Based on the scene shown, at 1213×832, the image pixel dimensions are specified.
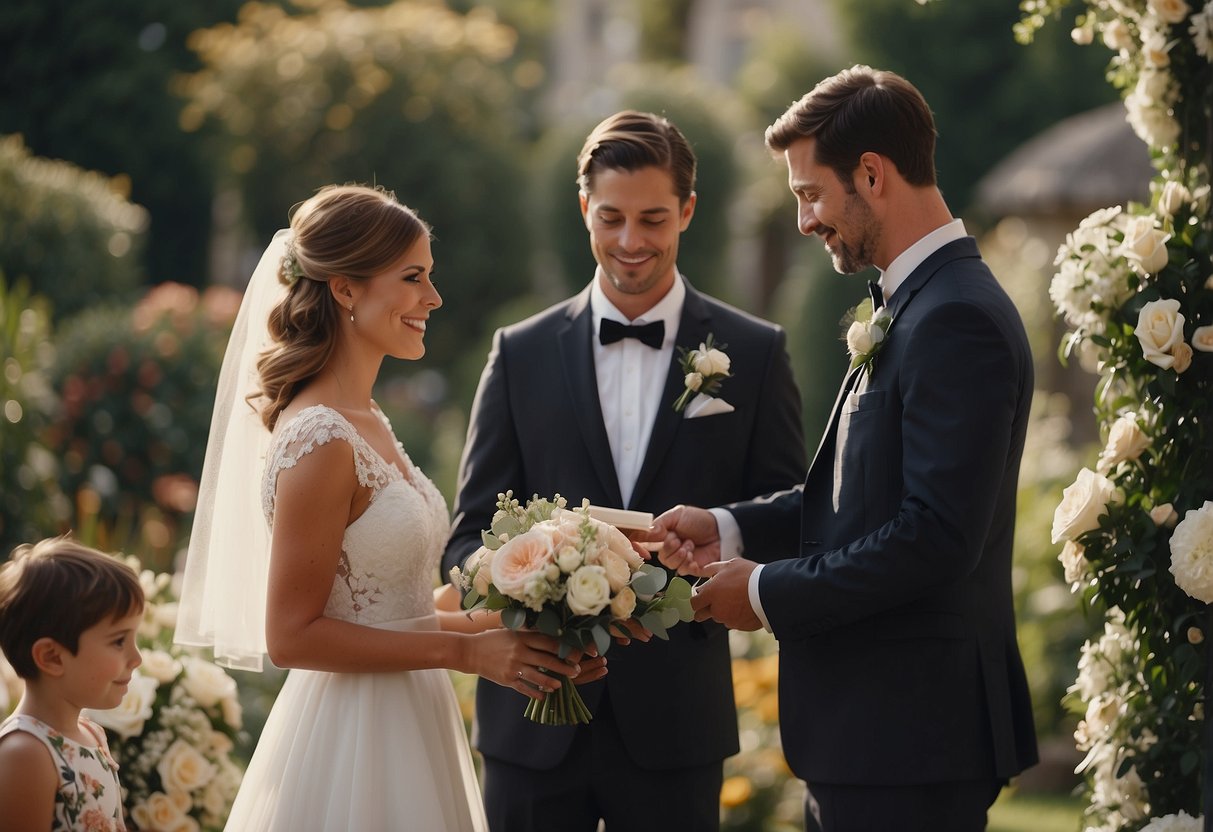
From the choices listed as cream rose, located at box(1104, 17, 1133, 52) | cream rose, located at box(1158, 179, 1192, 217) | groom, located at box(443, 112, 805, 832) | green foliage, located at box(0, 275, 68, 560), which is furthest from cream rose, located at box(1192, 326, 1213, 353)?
green foliage, located at box(0, 275, 68, 560)

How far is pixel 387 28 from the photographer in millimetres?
16984

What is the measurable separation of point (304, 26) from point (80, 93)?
397 centimetres

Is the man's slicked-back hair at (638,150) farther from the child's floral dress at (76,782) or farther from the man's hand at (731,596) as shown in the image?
the child's floral dress at (76,782)

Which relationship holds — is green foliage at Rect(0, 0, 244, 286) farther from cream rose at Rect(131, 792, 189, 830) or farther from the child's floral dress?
the child's floral dress

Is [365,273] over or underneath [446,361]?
underneath

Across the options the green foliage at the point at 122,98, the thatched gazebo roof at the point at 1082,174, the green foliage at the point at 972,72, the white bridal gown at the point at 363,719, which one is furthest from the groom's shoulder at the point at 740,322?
the green foliage at the point at 972,72

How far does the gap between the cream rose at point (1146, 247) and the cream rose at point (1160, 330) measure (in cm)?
11

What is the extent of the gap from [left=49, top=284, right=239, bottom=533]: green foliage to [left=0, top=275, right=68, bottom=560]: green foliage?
5.83ft

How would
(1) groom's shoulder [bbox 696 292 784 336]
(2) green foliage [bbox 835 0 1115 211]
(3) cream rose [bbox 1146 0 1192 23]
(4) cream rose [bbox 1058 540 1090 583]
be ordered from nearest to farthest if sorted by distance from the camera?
(3) cream rose [bbox 1146 0 1192 23], (4) cream rose [bbox 1058 540 1090 583], (1) groom's shoulder [bbox 696 292 784 336], (2) green foliage [bbox 835 0 1115 211]

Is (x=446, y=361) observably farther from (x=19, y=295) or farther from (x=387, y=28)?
(x=19, y=295)

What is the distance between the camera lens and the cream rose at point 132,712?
4188mm

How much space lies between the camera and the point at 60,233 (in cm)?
1152

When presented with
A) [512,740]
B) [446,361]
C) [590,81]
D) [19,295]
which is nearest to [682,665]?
[512,740]

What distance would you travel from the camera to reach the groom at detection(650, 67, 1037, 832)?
10.2ft
